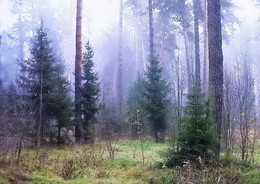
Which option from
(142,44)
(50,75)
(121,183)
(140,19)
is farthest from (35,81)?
(142,44)

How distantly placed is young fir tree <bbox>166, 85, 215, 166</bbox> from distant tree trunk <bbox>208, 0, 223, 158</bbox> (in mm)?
562

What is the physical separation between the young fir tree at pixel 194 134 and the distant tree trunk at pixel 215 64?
0.56 meters

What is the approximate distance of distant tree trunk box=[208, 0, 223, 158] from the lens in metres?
8.44

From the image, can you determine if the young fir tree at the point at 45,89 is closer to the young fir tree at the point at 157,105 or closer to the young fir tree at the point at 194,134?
the young fir tree at the point at 157,105

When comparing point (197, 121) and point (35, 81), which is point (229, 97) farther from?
point (35, 81)

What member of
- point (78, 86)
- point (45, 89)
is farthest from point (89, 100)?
point (45, 89)

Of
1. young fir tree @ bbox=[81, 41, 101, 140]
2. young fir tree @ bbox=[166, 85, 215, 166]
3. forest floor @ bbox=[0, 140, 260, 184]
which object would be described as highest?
young fir tree @ bbox=[81, 41, 101, 140]

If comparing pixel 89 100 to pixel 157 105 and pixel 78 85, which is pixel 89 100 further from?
pixel 157 105

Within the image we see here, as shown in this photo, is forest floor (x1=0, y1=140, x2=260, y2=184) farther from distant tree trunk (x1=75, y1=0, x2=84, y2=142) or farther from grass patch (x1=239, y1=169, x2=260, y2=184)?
distant tree trunk (x1=75, y1=0, x2=84, y2=142)

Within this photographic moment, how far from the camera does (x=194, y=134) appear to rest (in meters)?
7.56

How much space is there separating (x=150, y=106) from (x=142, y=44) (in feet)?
102

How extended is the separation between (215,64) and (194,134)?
7.91 feet

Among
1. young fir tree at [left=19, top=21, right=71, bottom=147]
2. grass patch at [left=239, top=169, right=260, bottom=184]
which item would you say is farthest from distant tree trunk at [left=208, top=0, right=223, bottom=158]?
young fir tree at [left=19, top=21, right=71, bottom=147]

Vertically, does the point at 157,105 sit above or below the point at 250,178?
above
